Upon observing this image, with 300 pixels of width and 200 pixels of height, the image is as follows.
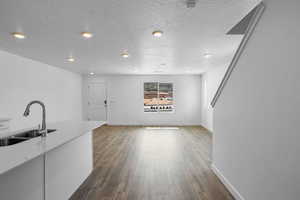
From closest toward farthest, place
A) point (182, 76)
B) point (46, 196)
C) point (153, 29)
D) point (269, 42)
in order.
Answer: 1. point (269, 42)
2. point (46, 196)
3. point (153, 29)
4. point (182, 76)

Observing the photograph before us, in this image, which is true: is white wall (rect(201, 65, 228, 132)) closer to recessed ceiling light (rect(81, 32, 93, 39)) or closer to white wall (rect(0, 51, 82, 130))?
recessed ceiling light (rect(81, 32, 93, 39))

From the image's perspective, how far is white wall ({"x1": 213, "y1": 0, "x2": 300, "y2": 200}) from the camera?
1196 millimetres

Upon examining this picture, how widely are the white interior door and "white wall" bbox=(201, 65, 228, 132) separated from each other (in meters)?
4.49

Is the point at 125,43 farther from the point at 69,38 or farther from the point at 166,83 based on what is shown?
the point at 166,83

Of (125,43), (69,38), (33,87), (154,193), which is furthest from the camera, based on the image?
(33,87)

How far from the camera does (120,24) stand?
7.06 feet

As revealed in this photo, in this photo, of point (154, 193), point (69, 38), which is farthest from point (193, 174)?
point (69, 38)

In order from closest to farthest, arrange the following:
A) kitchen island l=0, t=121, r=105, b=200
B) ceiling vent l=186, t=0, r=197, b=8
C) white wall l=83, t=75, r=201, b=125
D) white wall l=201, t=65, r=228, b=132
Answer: kitchen island l=0, t=121, r=105, b=200 → ceiling vent l=186, t=0, r=197, b=8 → white wall l=201, t=65, r=228, b=132 → white wall l=83, t=75, r=201, b=125

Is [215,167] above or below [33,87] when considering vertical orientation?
below

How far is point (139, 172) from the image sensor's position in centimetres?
273

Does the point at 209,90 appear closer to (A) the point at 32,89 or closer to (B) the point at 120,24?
(B) the point at 120,24

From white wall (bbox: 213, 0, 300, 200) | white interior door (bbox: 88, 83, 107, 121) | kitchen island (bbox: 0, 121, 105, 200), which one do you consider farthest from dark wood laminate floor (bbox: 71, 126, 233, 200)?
white interior door (bbox: 88, 83, 107, 121)

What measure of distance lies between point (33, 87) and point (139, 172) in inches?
152

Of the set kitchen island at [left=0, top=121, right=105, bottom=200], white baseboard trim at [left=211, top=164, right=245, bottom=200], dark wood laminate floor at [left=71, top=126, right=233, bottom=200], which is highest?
kitchen island at [left=0, top=121, right=105, bottom=200]
